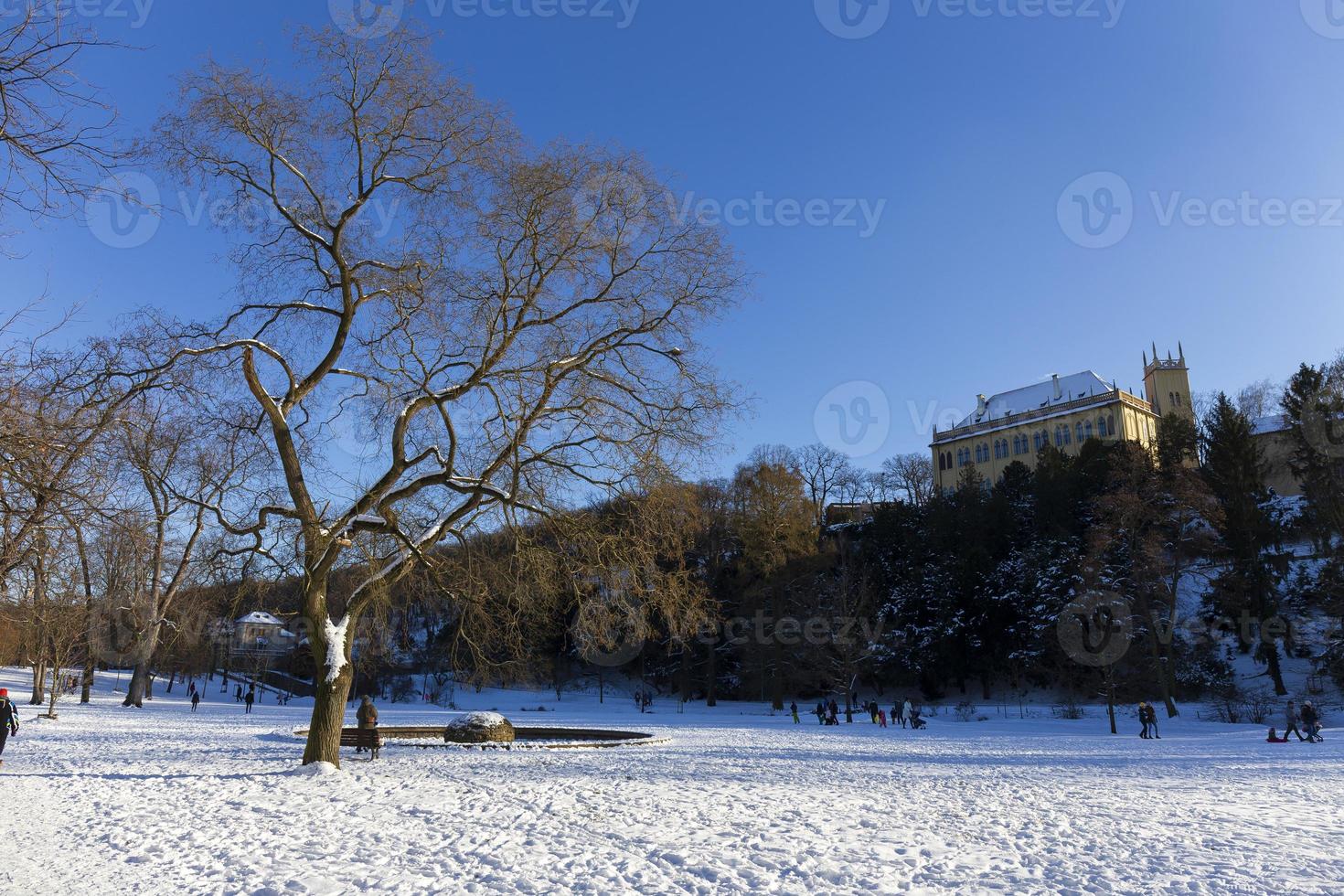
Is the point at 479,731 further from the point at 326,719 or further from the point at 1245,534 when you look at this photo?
the point at 1245,534

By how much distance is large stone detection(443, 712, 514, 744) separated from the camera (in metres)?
22.6

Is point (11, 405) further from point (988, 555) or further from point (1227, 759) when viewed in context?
point (988, 555)

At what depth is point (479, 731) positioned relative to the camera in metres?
22.8

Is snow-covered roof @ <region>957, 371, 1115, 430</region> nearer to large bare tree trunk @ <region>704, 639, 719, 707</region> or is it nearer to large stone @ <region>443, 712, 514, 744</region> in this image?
large bare tree trunk @ <region>704, 639, 719, 707</region>

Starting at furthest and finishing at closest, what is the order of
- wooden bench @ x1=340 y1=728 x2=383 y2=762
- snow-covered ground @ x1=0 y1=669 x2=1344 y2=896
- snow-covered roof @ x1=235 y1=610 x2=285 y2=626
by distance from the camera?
snow-covered roof @ x1=235 y1=610 x2=285 y2=626 < wooden bench @ x1=340 y1=728 x2=383 y2=762 < snow-covered ground @ x1=0 y1=669 x2=1344 y2=896

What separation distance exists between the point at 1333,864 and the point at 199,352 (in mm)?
16026

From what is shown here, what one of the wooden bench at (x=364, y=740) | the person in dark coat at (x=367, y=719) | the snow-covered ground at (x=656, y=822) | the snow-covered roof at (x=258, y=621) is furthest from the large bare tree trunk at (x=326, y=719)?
the snow-covered roof at (x=258, y=621)

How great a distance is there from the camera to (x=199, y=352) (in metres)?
13.8

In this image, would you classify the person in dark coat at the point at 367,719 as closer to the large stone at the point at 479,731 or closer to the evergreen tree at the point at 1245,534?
the large stone at the point at 479,731

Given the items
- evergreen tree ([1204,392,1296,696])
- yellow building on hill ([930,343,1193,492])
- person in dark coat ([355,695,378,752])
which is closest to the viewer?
person in dark coat ([355,695,378,752])

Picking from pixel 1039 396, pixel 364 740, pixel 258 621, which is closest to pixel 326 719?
pixel 364 740

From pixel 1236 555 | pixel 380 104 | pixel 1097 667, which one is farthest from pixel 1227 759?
pixel 1236 555

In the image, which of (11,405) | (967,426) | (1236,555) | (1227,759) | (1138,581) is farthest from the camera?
(967,426)

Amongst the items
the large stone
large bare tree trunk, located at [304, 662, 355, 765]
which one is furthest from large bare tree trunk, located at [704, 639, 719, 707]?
large bare tree trunk, located at [304, 662, 355, 765]
